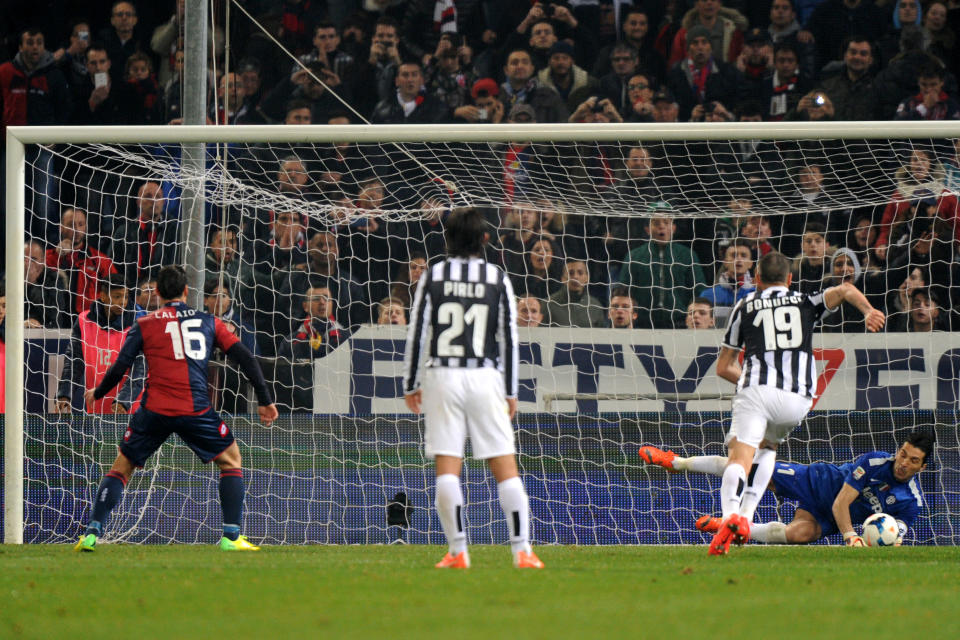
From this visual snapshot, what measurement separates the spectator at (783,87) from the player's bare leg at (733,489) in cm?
690

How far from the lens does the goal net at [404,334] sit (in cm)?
906

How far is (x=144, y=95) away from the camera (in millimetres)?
13680

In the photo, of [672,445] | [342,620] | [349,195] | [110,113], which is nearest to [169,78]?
[110,113]

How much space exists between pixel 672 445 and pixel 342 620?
216 inches

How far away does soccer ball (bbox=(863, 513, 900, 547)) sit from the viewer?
803 centimetres

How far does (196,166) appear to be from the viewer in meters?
9.49

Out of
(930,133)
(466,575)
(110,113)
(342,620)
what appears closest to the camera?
(342,620)

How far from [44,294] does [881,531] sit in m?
7.03

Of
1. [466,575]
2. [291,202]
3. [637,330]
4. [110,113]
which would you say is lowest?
[466,575]

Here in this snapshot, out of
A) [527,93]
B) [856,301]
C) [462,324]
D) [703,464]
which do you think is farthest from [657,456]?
[527,93]

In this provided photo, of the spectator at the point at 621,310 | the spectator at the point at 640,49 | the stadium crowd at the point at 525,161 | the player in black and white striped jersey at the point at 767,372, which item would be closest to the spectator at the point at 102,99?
the stadium crowd at the point at 525,161

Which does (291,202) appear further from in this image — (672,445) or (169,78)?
(169,78)

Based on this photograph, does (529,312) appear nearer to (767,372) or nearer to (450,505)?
(767,372)

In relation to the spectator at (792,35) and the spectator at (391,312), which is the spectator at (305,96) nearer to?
the spectator at (391,312)
